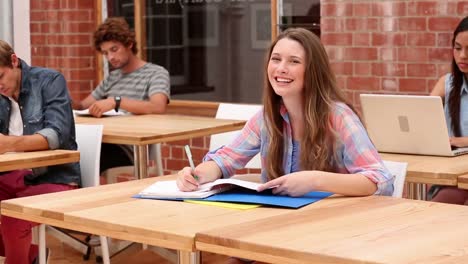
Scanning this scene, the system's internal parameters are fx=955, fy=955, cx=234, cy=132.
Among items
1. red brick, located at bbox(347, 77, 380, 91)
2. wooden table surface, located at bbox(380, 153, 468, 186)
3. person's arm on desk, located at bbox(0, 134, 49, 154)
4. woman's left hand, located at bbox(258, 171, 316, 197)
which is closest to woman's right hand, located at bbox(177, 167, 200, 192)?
woman's left hand, located at bbox(258, 171, 316, 197)

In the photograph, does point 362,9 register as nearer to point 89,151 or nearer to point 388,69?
point 388,69

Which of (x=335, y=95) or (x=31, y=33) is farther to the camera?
(x=31, y=33)

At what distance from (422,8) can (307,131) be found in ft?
7.55

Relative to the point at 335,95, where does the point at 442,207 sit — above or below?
below

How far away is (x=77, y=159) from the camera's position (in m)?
3.95

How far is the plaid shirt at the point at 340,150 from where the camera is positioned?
115 inches

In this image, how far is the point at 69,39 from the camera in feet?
22.3

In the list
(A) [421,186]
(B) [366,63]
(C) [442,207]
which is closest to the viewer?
(C) [442,207]

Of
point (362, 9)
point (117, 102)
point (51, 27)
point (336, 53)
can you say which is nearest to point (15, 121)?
point (117, 102)

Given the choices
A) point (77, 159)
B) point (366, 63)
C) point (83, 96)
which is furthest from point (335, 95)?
point (83, 96)

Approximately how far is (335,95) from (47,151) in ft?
4.88

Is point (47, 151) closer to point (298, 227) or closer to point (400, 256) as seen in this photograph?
point (298, 227)

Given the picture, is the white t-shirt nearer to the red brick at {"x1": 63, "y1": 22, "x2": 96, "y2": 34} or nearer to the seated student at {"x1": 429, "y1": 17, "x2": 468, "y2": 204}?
the seated student at {"x1": 429, "y1": 17, "x2": 468, "y2": 204}

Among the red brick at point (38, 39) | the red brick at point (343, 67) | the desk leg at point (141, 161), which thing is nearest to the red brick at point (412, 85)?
the red brick at point (343, 67)
